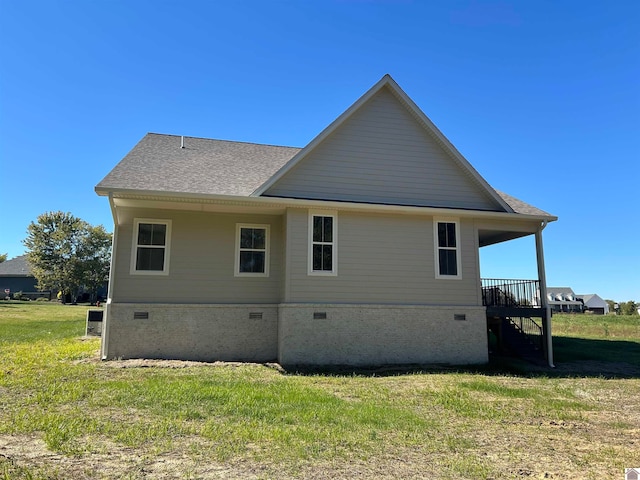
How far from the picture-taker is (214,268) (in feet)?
39.1

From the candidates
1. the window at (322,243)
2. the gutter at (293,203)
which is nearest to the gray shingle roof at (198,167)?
the gutter at (293,203)

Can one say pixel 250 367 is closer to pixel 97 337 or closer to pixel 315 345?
pixel 315 345

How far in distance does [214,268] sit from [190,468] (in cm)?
810

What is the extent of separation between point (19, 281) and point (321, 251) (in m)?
58.7

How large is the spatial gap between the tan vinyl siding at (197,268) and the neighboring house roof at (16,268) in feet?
170

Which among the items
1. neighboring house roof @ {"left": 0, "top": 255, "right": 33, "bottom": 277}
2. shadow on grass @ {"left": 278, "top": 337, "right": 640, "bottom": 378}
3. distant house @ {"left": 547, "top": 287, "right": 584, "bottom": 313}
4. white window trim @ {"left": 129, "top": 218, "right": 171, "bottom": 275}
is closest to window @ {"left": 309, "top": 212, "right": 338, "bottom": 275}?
shadow on grass @ {"left": 278, "top": 337, "right": 640, "bottom": 378}

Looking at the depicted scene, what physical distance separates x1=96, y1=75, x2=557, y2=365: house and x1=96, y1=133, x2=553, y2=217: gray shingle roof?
0.09 m

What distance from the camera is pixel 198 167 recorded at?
42.3 ft

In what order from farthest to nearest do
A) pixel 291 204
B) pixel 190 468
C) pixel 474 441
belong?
pixel 291 204 → pixel 474 441 → pixel 190 468

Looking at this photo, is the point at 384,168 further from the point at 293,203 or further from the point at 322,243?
the point at 293,203

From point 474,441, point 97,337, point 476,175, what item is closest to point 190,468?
point 474,441

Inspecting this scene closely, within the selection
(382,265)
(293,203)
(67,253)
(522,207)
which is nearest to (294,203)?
(293,203)

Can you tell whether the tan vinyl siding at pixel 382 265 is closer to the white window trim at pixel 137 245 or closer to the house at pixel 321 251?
the house at pixel 321 251

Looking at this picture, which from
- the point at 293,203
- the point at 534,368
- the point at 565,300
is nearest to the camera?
the point at 293,203
